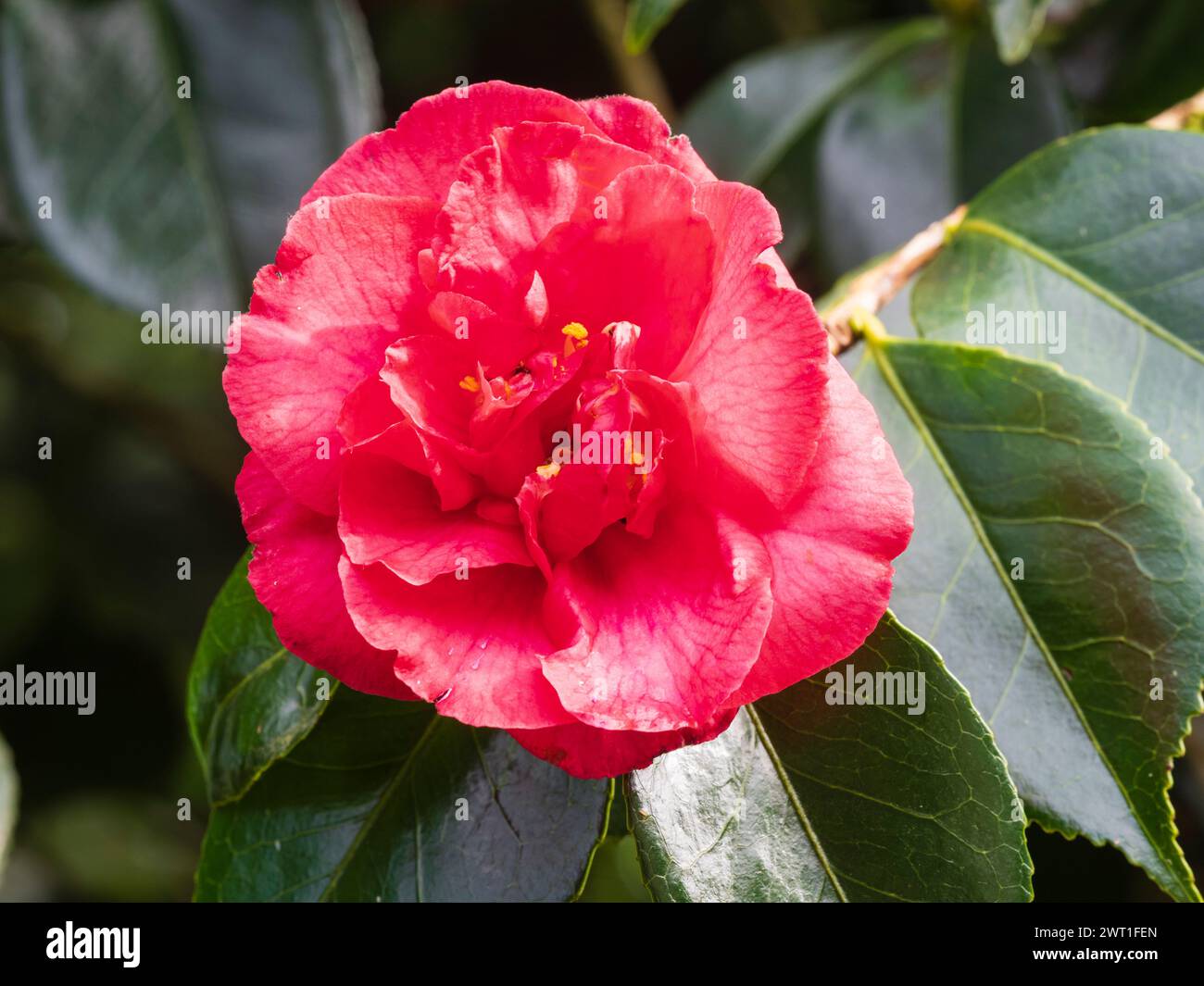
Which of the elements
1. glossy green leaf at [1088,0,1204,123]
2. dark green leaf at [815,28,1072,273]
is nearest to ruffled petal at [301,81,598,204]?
dark green leaf at [815,28,1072,273]

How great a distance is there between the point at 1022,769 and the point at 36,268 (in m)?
1.91

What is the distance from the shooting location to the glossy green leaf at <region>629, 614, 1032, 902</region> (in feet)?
2.60

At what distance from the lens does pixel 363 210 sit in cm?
76

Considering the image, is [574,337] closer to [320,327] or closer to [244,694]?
[320,327]

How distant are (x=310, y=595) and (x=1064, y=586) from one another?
1.77ft

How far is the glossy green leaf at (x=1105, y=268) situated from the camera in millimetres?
983

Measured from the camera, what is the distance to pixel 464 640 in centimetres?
70

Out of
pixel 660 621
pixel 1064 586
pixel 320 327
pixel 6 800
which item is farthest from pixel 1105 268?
pixel 6 800

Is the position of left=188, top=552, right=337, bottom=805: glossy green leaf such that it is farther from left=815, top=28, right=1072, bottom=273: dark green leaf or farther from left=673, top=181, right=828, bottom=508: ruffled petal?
left=815, top=28, right=1072, bottom=273: dark green leaf

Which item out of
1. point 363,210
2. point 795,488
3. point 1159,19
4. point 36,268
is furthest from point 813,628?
point 36,268

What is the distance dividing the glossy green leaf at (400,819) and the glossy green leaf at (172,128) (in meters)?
0.68

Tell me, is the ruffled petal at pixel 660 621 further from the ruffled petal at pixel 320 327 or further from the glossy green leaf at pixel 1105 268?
the glossy green leaf at pixel 1105 268

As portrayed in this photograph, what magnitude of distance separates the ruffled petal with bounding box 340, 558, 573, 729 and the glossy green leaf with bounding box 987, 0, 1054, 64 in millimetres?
822
